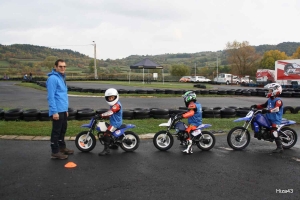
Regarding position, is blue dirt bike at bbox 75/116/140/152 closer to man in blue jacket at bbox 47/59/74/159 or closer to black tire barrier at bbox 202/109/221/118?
man in blue jacket at bbox 47/59/74/159

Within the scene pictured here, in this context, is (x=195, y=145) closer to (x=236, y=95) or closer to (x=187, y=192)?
(x=187, y=192)

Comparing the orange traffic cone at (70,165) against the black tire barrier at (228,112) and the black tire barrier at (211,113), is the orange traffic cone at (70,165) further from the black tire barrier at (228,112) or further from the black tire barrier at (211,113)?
the black tire barrier at (228,112)

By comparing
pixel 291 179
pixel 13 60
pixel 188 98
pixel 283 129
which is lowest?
pixel 291 179

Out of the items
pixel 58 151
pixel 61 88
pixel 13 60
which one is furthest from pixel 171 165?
pixel 13 60

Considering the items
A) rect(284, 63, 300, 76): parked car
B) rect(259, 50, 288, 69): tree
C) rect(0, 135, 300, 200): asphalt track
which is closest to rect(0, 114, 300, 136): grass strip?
rect(0, 135, 300, 200): asphalt track

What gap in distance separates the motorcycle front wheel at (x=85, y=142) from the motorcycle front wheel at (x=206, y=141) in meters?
2.51

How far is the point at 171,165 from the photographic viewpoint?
594cm

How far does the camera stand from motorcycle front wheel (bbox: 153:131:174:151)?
708 cm

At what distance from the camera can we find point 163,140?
7.12 m

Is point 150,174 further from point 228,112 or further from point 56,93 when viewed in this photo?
point 228,112

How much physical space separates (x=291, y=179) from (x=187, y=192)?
2015 millimetres

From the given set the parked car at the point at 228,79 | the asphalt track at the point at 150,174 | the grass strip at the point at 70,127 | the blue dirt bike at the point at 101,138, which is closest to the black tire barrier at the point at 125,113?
the grass strip at the point at 70,127

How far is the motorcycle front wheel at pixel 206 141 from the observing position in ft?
23.4

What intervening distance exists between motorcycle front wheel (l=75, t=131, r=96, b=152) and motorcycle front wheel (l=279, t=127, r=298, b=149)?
4.74m
